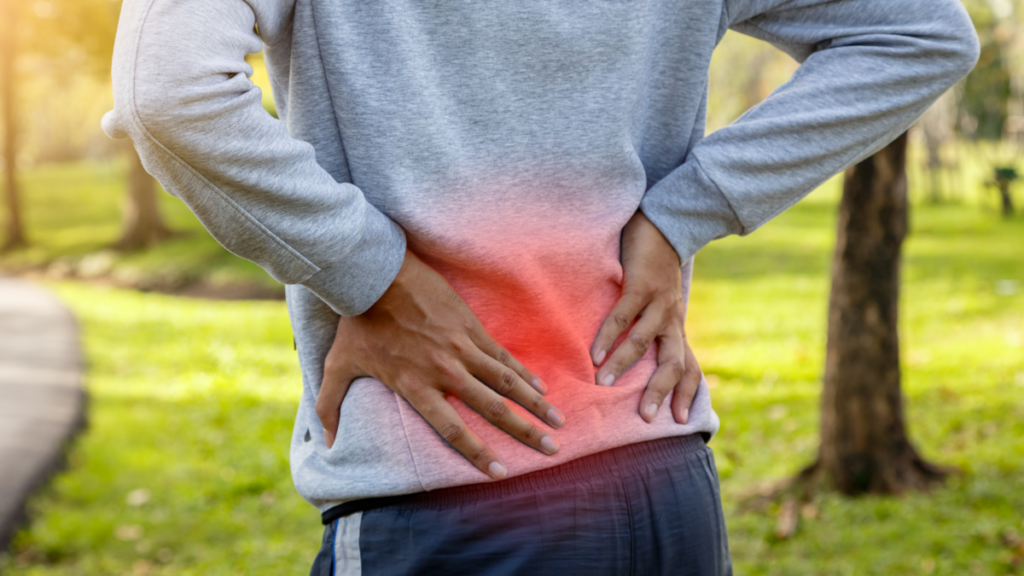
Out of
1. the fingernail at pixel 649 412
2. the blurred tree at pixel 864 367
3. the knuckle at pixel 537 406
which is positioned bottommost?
the blurred tree at pixel 864 367

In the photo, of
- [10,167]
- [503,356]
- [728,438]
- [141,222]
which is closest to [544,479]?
[503,356]

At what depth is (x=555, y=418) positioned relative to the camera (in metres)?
1.13

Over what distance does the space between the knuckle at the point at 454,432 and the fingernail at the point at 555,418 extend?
4.5 inches

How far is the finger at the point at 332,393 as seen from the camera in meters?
1.15

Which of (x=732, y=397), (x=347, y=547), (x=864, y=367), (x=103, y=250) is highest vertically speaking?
(x=347, y=547)

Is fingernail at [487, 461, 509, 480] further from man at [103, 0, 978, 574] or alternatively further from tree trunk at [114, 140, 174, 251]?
tree trunk at [114, 140, 174, 251]

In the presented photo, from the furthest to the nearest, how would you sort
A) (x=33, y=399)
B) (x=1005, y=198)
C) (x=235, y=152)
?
1. (x=1005, y=198)
2. (x=33, y=399)
3. (x=235, y=152)

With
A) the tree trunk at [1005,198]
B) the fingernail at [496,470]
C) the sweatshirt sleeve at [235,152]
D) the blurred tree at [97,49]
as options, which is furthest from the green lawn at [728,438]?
the blurred tree at [97,49]

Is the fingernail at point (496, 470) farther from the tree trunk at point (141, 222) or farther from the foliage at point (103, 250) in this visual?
the tree trunk at point (141, 222)

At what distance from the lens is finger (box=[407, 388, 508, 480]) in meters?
1.10

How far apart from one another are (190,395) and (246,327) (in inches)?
110

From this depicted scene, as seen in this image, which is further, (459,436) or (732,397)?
(732,397)

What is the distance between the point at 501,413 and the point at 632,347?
23 cm

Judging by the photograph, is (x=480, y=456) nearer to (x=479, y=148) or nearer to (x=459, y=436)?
(x=459, y=436)
